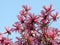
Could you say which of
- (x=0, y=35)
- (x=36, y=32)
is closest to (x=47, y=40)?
(x=36, y=32)

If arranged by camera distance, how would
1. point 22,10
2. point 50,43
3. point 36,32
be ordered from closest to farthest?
point 50,43 → point 36,32 → point 22,10

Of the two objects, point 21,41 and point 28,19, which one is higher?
point 28,19

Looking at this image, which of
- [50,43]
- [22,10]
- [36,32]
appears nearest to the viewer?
[50,43]

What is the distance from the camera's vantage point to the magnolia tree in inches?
215

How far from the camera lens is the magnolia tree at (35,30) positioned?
5.46 metres

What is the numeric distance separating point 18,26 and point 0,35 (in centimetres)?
69

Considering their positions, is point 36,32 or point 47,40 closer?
point 47,40

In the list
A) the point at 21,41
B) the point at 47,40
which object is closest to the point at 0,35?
the point at 21,41

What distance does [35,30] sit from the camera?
Answer: 5953 mm

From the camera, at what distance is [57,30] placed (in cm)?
561

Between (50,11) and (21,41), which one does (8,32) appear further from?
(50,11)

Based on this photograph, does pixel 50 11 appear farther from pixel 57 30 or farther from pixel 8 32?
pixel 8 32

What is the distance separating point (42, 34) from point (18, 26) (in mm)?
717

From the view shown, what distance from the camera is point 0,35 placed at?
18.4 ft
